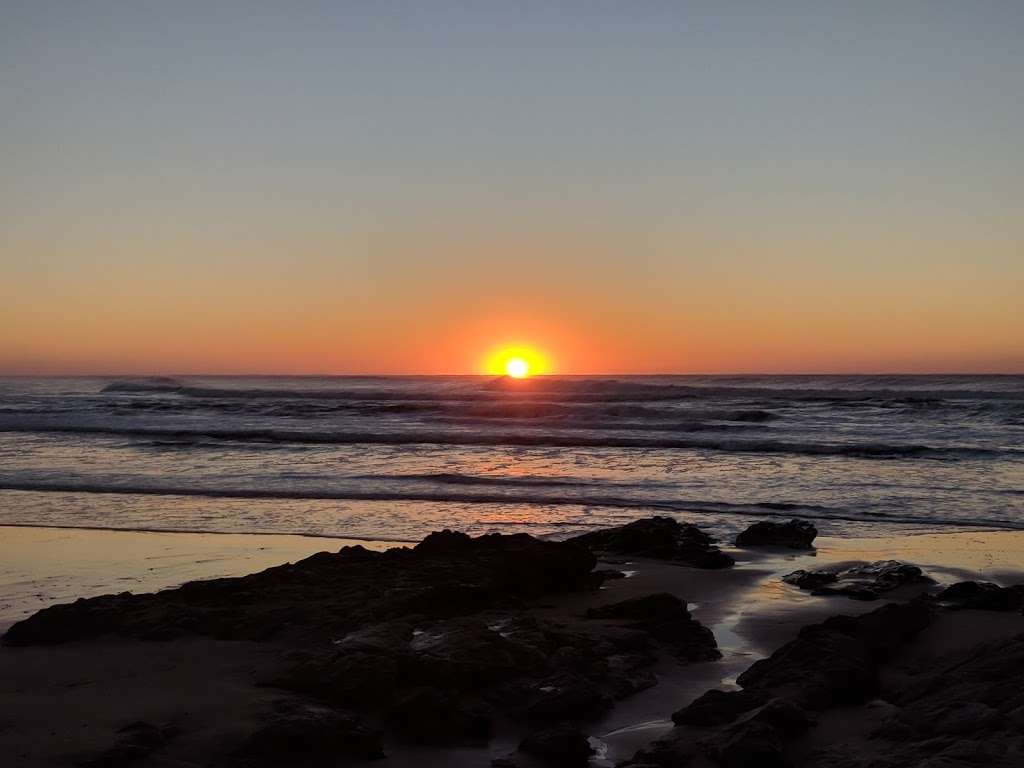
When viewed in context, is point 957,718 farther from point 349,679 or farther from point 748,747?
point 349,679

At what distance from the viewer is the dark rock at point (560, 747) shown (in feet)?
14.8

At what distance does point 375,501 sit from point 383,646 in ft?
31.2

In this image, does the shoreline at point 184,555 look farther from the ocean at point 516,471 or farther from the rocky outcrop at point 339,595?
the rocky outcrop at point 339,595

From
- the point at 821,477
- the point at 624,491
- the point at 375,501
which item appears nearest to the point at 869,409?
the point at 821,477

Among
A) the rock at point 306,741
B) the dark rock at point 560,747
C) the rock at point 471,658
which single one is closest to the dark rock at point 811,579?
the rock at point 471,658

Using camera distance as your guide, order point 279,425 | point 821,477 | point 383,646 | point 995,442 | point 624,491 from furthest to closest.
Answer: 1. point 279,425
2. point 995,442
3. point 821,477
4. point 624,491
5. point 383,646

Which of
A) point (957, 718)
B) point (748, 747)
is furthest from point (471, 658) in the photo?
point (957, 718)

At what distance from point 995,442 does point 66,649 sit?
1026 inches

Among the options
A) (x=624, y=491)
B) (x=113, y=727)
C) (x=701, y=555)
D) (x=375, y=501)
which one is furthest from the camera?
(x=624, y=491)

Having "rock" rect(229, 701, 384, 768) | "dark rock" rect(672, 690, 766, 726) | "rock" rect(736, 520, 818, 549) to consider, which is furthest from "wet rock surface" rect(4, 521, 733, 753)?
"rock" rect(736, 520, 818, 549)

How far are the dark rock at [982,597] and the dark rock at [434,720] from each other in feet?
13.5

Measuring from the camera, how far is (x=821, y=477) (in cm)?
1856

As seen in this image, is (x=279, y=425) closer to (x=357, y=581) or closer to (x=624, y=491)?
(x=624, y=491)

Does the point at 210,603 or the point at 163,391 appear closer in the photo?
the point at 210,603
